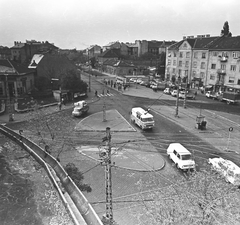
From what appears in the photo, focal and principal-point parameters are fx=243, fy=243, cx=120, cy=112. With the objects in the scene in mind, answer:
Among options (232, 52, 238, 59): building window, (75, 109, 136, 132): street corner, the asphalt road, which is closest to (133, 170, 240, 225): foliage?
the asphalt road

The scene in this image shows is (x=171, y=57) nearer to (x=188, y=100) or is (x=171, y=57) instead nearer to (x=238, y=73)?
(x=238, y=73)

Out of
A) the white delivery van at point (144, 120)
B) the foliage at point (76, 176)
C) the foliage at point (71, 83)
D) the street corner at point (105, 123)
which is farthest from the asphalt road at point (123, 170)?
the foliage at point (71, 83)

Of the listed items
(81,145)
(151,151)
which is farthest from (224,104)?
(81,145)

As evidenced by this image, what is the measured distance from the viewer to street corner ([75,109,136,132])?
32.6 meters

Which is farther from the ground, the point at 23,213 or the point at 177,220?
the point at 177,220

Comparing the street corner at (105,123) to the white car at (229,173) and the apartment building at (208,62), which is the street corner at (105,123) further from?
the apartment building at (208,62)

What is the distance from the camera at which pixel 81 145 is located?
27484 mm

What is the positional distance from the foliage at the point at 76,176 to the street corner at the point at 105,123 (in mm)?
10834

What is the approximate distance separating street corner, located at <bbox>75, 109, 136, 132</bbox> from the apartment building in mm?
22278

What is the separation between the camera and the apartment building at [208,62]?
58.6 metres

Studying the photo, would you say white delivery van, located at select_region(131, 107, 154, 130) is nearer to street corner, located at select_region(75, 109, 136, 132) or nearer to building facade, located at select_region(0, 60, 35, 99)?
street corner, located at select_region(75, 109, 136, 132)

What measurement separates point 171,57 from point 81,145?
192ft

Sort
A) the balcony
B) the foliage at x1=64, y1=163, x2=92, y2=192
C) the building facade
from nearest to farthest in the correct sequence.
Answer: the foliage at x1=64, y1=163, x2=92, y2=192, the building facade, the balcony

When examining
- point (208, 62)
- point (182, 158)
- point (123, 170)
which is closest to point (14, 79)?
point (123, 170)
